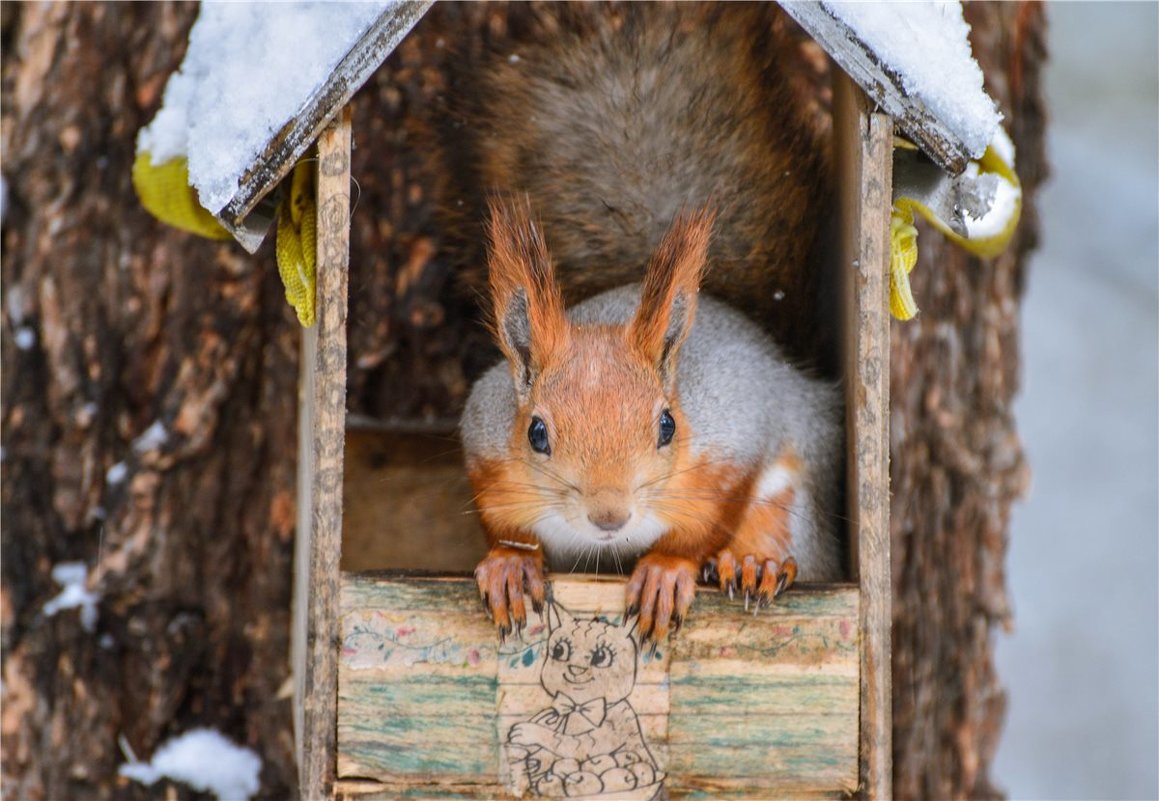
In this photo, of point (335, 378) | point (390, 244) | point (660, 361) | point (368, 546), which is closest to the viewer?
point (335, 378)

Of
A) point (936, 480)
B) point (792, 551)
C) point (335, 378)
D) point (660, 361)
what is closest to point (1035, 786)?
point (936, 480)

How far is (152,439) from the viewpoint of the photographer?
2.17m

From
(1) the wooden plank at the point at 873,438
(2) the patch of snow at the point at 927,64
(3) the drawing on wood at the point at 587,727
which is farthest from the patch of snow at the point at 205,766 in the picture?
(2) the patch of snow at the point at 927,64

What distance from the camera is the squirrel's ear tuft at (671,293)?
1583 millimetres

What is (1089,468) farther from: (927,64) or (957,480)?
(927,64)

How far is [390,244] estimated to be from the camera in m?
2.23

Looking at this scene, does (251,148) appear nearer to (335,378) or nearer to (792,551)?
(335,378)

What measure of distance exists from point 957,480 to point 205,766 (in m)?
1.33

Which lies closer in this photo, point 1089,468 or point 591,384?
point 591,384

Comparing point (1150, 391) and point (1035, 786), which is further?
point (1150, 391)

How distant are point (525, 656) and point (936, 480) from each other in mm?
1089

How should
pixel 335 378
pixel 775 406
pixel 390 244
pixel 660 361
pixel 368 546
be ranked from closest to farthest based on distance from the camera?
pixel 335 378
pixel 660 361
pixel 775 406
pixel 368 546
pixel 390 244

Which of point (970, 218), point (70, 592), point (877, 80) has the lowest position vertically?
point (70, 592)

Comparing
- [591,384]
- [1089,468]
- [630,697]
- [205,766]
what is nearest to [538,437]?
[591,384]
